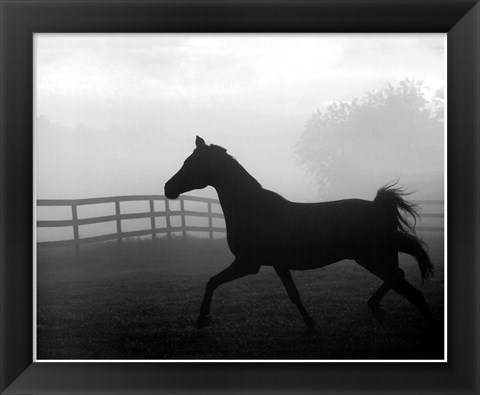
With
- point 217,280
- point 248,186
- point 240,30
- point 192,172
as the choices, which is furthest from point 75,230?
point 240,30

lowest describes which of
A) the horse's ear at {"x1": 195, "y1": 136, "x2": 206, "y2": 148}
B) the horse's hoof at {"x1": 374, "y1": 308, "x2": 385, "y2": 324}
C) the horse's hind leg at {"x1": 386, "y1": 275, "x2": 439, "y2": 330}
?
the horse's hoof at {"x1": 374, "y1": 308, "x2": 385, "y2": 324}

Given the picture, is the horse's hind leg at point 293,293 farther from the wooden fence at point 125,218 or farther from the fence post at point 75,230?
the fence post at point 75,230

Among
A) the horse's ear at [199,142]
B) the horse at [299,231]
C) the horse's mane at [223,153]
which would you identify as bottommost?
the horse at [299,231]

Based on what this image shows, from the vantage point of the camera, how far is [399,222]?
8.31 feet

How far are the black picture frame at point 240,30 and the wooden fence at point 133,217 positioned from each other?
0.13m

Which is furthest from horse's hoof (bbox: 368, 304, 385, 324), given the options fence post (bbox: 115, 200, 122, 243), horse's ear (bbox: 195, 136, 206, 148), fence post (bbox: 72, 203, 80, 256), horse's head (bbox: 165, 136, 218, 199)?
fence post (bbox: 72, 203, 80, 256)

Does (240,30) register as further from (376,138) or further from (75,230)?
(75,230)

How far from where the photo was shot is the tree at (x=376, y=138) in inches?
97.7

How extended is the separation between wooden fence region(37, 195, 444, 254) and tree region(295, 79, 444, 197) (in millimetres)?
295

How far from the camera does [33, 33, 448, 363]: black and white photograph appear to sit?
2.50 metres

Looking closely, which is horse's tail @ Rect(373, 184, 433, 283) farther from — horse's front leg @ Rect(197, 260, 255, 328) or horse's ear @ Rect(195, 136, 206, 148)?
horse's ear @ Rect(195, 136, 206, 148)

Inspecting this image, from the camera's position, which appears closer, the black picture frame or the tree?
the black picture frame

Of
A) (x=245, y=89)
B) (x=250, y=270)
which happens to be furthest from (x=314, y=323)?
(x=245, y=89)

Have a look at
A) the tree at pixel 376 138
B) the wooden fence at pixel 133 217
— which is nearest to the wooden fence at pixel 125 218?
the wooden fence at pixel 133 217
